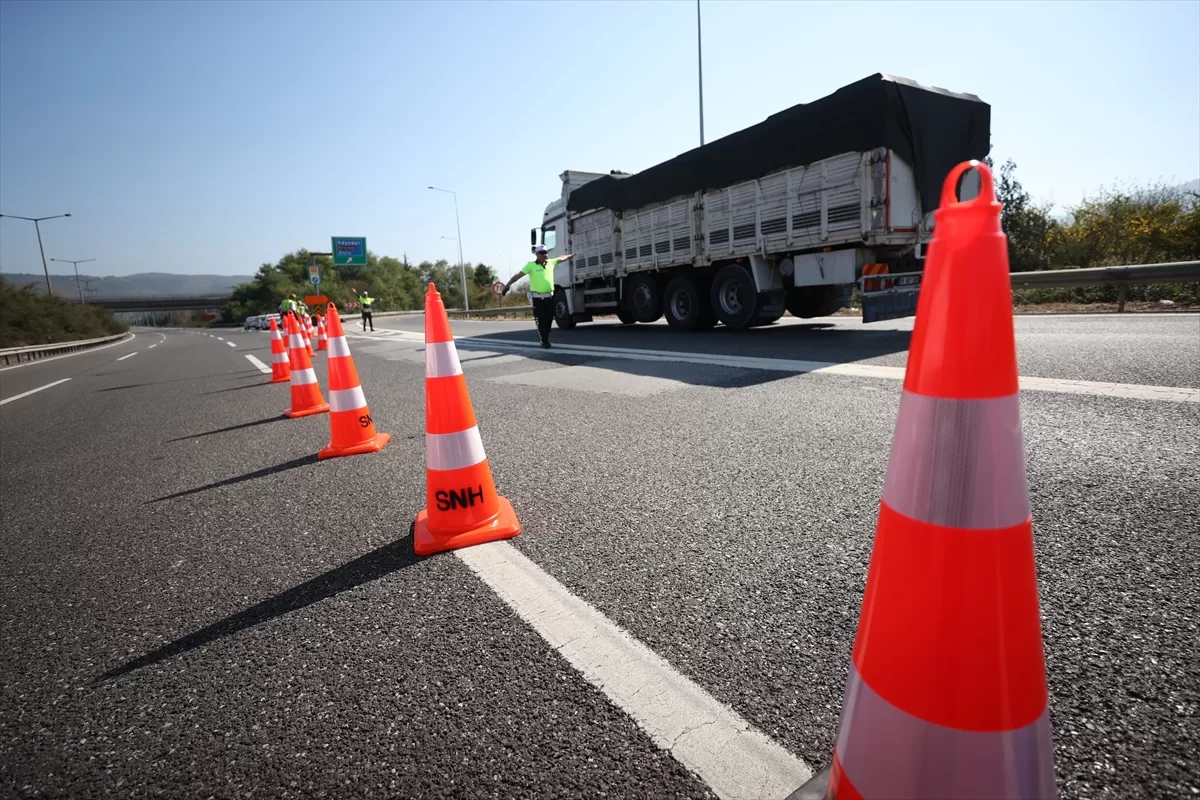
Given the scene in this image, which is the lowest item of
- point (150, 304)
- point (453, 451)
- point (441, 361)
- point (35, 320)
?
point (453, 451)

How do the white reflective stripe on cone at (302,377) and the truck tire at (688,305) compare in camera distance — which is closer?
the white reflective stripe on cone at (302,377)

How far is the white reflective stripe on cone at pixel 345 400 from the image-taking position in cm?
439

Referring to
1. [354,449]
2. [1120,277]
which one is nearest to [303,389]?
[354,449]

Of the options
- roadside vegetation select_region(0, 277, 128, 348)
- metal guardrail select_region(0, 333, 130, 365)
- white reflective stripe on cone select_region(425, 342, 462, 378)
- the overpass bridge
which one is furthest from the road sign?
the overpass bridge

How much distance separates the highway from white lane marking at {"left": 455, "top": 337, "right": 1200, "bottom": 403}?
0.29 feet

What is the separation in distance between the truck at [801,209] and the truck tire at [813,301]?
1.0 inches

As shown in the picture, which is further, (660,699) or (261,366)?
(261,366)

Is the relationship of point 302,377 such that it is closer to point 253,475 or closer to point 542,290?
point 253,475

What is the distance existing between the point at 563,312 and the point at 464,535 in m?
14.0

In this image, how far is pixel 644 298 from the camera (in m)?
13.4

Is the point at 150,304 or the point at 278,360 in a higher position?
the point at 150,304

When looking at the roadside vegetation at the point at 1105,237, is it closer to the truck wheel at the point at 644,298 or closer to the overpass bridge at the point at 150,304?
the truck wheel at the point at 644,298

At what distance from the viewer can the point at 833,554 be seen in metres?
2.20

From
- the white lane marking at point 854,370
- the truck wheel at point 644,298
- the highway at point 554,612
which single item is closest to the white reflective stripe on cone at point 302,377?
the highway at point 554,612
